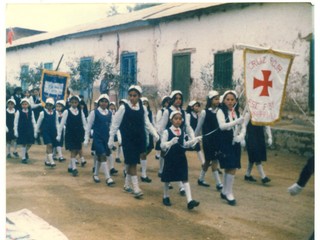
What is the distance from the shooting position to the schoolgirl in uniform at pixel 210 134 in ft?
18.3

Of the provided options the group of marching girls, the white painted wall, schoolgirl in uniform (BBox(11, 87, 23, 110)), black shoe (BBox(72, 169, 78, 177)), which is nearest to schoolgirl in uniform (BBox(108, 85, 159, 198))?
the group of marching girls

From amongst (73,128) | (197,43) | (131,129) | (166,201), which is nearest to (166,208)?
(166,201)

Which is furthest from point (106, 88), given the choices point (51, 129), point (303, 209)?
point (303, 209)

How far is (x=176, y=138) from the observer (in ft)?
15.4

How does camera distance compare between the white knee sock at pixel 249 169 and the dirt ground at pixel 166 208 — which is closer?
the dirt ground at pixel 166 208

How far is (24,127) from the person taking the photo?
7.59 metres

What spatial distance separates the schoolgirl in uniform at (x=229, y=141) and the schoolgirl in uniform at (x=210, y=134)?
0.41m

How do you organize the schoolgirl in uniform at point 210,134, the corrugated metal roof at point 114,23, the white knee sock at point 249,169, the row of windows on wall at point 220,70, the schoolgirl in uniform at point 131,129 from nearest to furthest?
the schoolgirl in uniform at point 131,129 → the schoolgirl in uniform at point 210,134 → the white knee sock at point 249,169 → the row of windows on wall at point 220,70 → the corrugated metal roof at point 114,23

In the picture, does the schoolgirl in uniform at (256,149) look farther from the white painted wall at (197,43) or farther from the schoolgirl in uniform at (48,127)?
the schoolgirl in uniform at (48,127)

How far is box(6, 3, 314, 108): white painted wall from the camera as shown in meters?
6.03

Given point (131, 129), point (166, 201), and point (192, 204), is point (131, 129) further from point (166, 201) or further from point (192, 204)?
point (192, 204)

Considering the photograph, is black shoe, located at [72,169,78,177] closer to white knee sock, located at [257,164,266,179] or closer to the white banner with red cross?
white knee sock, located at [257,164,266,179]

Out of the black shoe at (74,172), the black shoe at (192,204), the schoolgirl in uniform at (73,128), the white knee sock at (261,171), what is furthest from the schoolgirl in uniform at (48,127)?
the white knee sock at (261,171)

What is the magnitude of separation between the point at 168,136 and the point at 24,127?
4.02 meters
